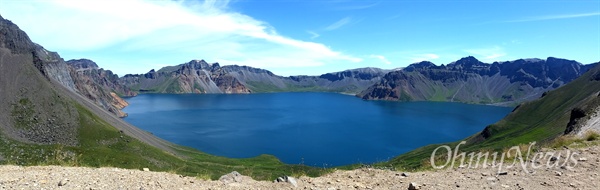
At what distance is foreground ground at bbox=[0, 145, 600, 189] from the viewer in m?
13.5

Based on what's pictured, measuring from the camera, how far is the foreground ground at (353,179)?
13.5 metres

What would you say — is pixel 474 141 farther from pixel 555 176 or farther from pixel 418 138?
pixel 555 176

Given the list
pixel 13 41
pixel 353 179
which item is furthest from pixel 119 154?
pixel 13 41

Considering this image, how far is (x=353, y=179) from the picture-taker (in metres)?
17.0

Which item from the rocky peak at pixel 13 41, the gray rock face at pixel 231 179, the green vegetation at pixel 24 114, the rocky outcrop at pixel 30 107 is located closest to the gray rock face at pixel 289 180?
the gray rock face at pixel 231 179

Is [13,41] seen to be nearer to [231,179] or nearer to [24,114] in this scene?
[24,114]

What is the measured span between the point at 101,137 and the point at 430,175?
10485 cm

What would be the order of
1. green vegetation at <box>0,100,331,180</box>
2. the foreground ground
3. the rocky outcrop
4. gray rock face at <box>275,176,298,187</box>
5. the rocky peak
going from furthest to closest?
the rocky peak → the rocky outcrop → green vegetation at <box>0,100,331,180</box> → gray rock face at <box>275,176,298,187</box> → the foreground ground

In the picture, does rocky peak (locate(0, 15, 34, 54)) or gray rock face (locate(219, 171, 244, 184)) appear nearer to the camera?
gray rock face (locate(219, 171, 244, 184))

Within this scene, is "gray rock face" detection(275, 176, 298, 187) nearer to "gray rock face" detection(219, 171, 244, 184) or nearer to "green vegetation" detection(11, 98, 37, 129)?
"gray rock face" detection(219, 171, 244, 184)

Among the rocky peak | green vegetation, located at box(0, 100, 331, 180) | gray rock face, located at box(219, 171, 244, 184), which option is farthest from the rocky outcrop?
gray rock face, located at box(219, 171, 244, 184)

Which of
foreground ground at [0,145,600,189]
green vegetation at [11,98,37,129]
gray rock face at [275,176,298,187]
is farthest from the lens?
green vegetation at [11,98,37,129]

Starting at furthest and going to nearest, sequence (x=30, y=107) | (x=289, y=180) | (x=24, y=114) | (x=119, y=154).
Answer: (x=30, y=107)
(x=24, y=114)
(x=119, y=154)
(x=289, y=180)

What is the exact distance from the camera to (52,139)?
9450cm
